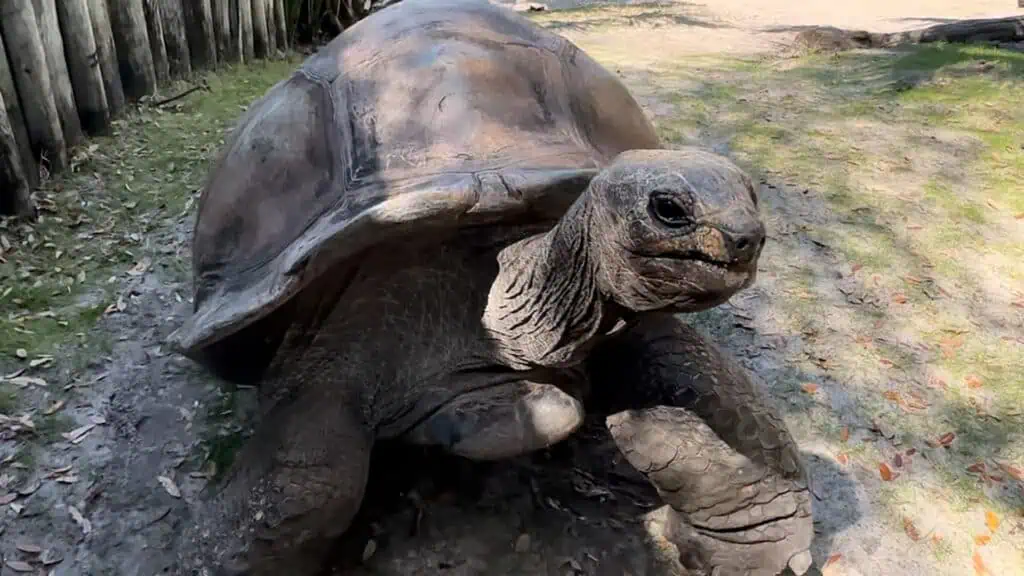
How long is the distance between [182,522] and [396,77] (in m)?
1.33

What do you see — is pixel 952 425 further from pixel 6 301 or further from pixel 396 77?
pixel 6 301

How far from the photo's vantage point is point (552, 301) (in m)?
1.83

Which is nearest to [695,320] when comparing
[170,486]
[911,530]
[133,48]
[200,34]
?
[911,530]

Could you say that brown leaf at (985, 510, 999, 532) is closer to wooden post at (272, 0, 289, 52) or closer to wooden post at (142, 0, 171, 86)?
wooden post at (142, 0, 171, 86)

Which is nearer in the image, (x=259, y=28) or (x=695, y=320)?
(x=695, y=320)

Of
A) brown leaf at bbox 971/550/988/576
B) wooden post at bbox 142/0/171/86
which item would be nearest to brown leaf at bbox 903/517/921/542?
brown leaf at bbox 971/550/988/576

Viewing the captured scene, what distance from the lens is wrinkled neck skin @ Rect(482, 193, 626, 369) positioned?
1.71 metres

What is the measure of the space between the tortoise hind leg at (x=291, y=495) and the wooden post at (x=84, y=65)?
10.6 ft

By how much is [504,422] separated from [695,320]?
1.40 meters

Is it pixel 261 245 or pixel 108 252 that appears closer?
pixel 261 245

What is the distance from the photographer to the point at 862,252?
11.9 ft

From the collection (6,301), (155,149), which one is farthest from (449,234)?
(155,149)

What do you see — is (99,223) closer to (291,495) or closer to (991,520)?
(291,495)

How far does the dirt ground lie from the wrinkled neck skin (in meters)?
0.61
